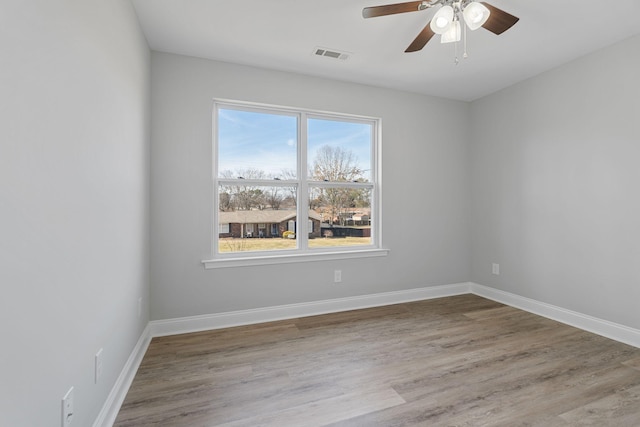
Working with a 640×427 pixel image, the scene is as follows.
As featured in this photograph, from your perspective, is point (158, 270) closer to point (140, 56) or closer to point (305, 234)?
point (305, 234)

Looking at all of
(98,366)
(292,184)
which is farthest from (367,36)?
(98,366)

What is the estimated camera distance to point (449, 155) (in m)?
4.02

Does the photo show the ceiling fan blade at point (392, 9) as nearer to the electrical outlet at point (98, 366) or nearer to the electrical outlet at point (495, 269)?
the electrical outlet at point (98, 366)

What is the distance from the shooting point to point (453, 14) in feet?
6.16

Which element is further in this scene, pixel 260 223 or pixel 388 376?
pixel 260 223

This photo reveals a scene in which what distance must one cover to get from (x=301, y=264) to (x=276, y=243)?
35 cm

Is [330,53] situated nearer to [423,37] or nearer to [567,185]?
[423,37]

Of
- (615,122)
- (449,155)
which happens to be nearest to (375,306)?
(449,155)

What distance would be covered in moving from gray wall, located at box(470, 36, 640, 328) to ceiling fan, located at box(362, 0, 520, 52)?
61.8 inches

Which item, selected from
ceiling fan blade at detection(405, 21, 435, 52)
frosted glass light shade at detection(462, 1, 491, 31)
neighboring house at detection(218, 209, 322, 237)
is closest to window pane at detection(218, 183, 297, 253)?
neighboring house at detection(218, 209, 322, 237)

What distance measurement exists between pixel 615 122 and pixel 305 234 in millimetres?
3020

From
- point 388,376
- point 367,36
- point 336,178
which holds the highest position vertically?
point 367,36

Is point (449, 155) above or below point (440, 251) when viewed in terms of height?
above

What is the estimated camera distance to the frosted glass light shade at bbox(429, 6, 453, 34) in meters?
1.84
